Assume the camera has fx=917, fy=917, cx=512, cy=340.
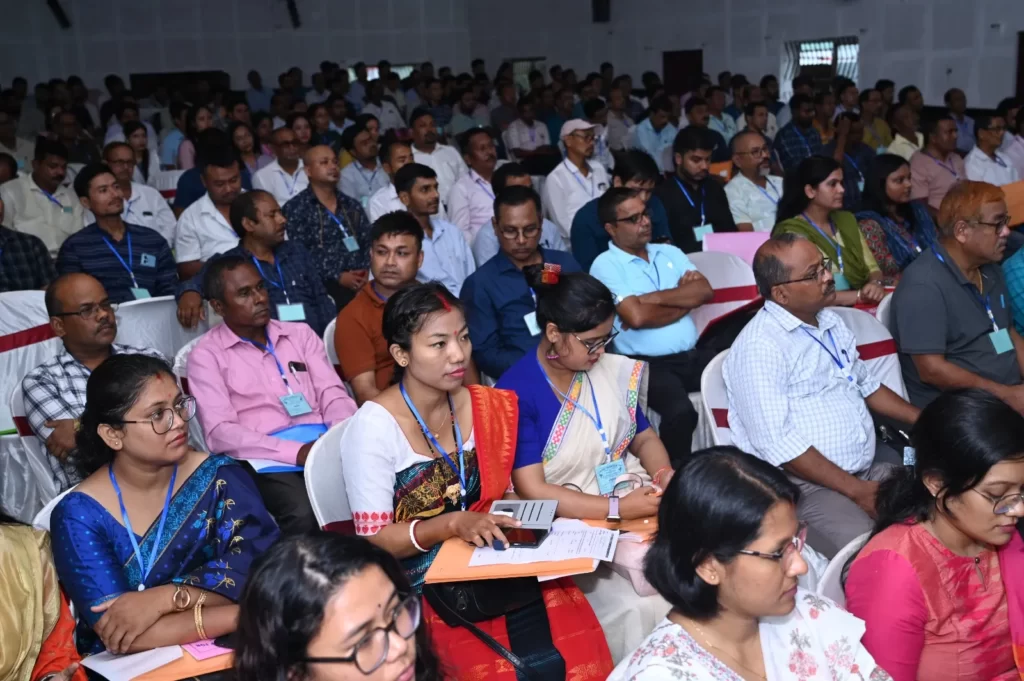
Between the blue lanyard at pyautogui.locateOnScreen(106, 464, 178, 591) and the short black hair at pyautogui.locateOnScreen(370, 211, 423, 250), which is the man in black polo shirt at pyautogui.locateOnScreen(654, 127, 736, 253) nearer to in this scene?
the short black hair at pyautogui.locateOnScreen(370, 211, 423, 250)

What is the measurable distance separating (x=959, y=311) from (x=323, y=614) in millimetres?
2592

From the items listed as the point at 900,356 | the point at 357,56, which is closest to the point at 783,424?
the point at 900,356

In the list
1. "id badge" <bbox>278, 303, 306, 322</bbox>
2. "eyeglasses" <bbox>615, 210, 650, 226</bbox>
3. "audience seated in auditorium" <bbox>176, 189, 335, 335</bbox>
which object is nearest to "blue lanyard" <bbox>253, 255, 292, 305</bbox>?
"audience seated in auditorium" <bbox>176, 189, 335, 335</bbox>

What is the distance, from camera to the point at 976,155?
6508 mm

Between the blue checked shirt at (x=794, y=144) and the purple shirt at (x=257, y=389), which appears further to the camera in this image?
the blue checked shirt at (x=794, y=144)

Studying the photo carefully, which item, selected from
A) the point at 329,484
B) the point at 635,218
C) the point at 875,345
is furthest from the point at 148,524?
the point at 875,345

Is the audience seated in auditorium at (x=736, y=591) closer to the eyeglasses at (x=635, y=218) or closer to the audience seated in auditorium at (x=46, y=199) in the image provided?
the eyeglasses at (x=635, y=218)

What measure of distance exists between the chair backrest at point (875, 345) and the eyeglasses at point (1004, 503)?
1395 millimetres

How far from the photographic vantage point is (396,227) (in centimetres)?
354

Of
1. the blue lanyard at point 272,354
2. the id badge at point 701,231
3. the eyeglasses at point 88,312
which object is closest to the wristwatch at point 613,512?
the blue lanyard at point 272,354

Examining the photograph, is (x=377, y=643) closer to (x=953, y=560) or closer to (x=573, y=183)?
(x=953, y=560)

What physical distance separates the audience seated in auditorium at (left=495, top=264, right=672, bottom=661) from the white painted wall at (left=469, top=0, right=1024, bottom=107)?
352 inches

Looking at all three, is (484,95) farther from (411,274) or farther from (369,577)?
(369,577)

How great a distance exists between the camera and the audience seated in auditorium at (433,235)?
4.58 m
